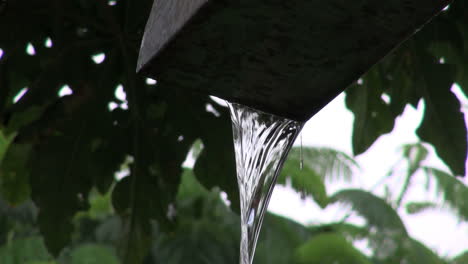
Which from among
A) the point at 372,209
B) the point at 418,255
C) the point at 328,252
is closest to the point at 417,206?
the point at 372,209

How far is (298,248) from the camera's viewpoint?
1113 centimetres

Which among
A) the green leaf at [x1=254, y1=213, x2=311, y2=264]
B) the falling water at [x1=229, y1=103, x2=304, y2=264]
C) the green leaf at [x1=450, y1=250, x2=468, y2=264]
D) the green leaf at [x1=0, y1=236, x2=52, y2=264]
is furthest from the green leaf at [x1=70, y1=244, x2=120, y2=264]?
the falling water at [x1=229, y1=103, x2=304, y2=264]

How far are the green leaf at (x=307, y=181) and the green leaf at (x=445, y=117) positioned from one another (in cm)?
649

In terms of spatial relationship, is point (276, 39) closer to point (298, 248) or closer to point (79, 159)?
point (79, 159)

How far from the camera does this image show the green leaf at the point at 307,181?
923 centimetres

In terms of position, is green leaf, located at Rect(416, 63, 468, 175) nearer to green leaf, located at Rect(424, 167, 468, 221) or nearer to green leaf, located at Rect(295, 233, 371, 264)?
green leaf, located at Rect(295, 233, 371, 264)

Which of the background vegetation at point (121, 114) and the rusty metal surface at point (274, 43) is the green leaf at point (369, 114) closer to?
the background vegetation at point (121, 114)

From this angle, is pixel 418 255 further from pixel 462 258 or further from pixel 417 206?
pixel 417 206

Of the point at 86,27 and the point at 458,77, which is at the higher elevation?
the point at 458,77

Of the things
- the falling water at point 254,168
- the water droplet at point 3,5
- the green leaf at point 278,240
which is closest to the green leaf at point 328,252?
the green leaf at point 278,240

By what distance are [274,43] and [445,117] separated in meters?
1.19

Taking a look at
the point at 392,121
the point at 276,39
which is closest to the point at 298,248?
the point at 392,121

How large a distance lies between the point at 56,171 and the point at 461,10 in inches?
52.4

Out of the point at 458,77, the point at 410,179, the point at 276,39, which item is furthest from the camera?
the point at 410,179
